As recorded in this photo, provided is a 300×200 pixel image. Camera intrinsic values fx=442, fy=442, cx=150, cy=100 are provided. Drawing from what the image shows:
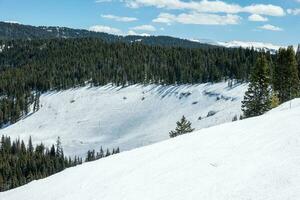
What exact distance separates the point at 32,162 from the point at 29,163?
3.07 ft

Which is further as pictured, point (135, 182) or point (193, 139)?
point (193, 139)

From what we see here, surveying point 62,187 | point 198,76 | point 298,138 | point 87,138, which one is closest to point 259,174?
point 298,138

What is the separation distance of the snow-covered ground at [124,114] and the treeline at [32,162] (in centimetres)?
864

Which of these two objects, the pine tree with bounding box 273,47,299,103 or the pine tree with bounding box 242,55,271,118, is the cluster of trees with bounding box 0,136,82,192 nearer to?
the pine tree with bounding box 273,47,299,103

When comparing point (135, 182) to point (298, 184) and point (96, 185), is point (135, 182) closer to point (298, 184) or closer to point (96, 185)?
point (96, 185)

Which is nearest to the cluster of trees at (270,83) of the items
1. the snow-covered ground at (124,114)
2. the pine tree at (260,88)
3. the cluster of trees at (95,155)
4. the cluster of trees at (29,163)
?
the pine tree at (260,88)

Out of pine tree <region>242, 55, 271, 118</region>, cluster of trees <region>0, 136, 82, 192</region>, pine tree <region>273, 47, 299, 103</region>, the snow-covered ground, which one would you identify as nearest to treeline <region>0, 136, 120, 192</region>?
cluster of trees <region>0, 136, 82, 192</region>

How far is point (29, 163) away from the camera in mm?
131000

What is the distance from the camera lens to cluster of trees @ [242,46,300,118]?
2511 inches

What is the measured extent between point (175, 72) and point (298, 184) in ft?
569

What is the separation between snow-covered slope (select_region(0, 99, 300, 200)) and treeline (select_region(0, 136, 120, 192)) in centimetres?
8595

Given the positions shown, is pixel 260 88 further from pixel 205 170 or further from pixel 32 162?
pixel 32 162

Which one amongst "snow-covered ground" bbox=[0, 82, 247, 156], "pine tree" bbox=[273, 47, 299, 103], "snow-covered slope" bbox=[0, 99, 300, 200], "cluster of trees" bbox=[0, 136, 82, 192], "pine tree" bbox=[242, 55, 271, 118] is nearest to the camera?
"snow-covered slope" bbox=[0, 99, 300, 200]

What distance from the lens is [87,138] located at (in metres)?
155
